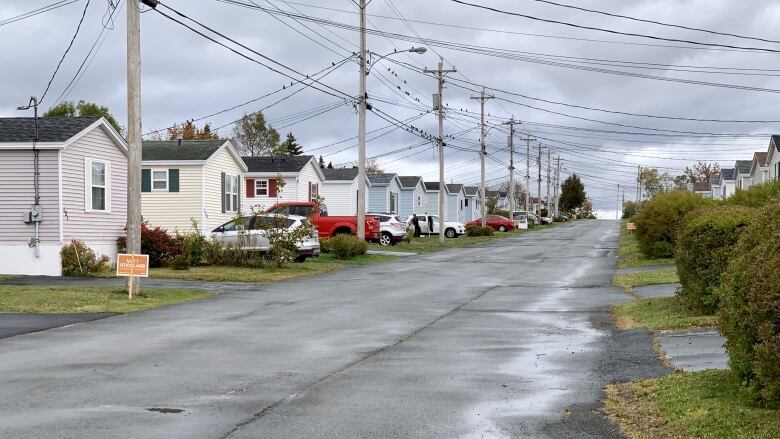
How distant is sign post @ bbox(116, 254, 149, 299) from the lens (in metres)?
18.6

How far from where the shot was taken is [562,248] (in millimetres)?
44625

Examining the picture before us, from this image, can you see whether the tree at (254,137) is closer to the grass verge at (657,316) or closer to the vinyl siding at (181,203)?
the vinyl siding at (181,203)

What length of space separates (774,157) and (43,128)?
40349 mm

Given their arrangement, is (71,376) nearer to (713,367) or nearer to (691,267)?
(713,367)

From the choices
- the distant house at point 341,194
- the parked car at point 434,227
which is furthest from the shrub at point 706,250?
the parked car at point 434,227

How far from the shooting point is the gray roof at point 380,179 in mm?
66375

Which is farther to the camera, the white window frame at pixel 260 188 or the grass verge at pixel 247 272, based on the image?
the white window frame at pixel 260 188

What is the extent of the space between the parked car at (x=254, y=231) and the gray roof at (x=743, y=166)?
52.3 m

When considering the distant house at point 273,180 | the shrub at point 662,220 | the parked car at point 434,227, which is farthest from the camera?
the parked car at point 434,227

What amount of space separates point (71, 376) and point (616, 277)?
18.4 m

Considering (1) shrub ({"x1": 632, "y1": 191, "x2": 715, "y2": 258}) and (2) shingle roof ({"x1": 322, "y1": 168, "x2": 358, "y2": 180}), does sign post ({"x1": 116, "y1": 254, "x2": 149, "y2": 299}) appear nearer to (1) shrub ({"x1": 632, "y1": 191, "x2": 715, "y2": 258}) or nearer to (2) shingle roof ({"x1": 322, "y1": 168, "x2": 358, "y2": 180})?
(1) shrub ({"x1": 632, "y1": 191, "x2": 715, "y2": 258})

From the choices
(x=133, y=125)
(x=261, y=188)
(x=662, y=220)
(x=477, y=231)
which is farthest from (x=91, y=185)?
(x=477, y=231)

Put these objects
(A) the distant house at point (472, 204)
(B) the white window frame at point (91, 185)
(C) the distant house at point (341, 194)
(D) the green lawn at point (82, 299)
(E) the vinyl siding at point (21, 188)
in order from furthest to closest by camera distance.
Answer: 1. (A) the distant house at point (472, 204)
2. (C) the distant house at point (341, 194)
3. (B) the white window frame at point (91, 185)
4. (E) the vinyl siding at point (21, 188)
5. (D) the green lawn at point (82, 299)

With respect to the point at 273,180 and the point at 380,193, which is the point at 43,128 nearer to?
the point at 273,180
